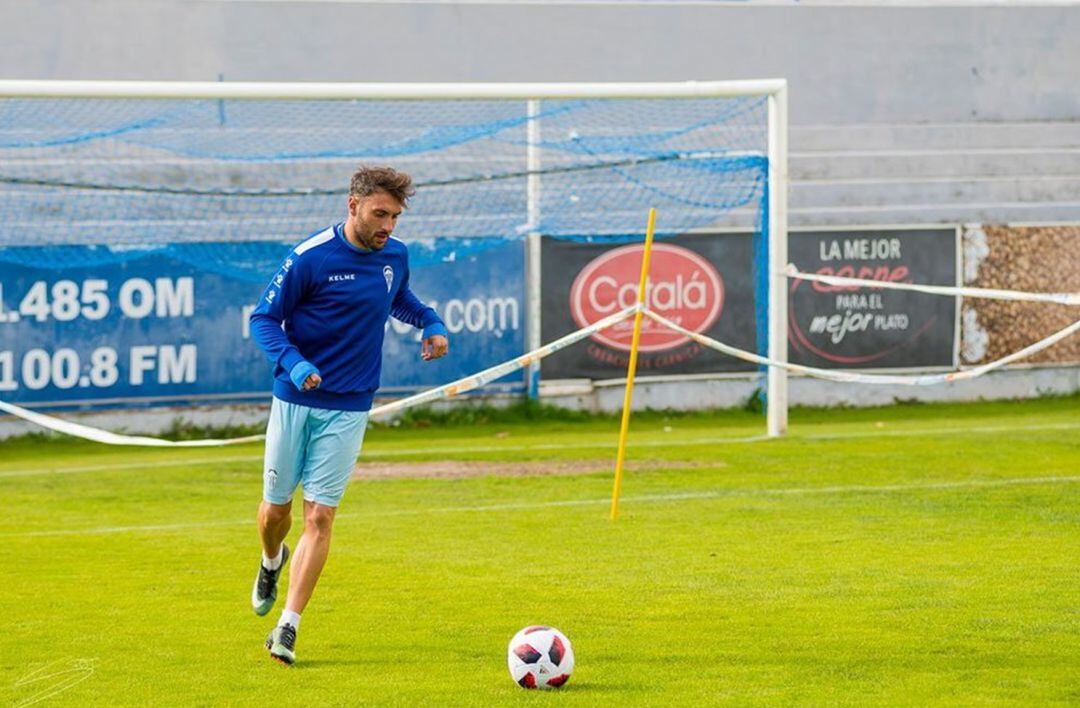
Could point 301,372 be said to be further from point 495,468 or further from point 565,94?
point 565,94

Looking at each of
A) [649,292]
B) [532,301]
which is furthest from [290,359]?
[649,292]

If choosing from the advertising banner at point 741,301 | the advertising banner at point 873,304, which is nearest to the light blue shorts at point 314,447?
the advertising banner at point 741,301

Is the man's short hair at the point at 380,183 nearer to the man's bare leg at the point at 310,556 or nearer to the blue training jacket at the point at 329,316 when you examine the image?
the blue training jacket at the point at 329,316

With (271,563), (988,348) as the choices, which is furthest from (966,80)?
(271,563)

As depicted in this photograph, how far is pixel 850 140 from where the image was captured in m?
24.3

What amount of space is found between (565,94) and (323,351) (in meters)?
8.52

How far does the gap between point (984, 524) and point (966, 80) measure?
1665 centimetres

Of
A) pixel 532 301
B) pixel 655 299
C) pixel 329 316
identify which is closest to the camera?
pixel 329 316

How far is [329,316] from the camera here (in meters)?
7.63

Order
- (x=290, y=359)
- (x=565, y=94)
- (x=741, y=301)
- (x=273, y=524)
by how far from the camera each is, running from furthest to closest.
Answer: (x=741, y=301)
(x=565, y=94)
(x=273, y=524)
(x=290, y=359)

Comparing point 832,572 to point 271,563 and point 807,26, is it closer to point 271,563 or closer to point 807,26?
point 271,563

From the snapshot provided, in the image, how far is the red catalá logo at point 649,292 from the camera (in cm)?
1931

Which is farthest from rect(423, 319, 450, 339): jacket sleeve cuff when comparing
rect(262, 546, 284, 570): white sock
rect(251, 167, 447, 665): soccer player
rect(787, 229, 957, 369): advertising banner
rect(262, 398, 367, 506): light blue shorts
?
rect(787, 229, 957, 369): advertising banner

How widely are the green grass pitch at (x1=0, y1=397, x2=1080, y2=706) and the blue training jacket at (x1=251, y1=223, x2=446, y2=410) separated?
1.13 m
